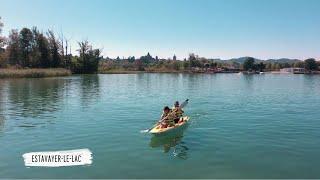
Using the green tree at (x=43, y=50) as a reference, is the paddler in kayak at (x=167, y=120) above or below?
below

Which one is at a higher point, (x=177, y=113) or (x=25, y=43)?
(x=25, y=43)

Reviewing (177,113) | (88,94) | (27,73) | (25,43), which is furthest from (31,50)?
(177,113)

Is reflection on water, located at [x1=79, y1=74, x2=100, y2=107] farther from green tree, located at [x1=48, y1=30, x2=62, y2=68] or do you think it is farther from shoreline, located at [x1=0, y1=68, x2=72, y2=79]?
green tree, located at [x1=48, y1=30, x2=62, y2=68]

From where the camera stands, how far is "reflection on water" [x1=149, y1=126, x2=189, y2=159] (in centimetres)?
1805

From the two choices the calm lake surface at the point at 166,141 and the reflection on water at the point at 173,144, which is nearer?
the calm lake surface at the point at 166,141

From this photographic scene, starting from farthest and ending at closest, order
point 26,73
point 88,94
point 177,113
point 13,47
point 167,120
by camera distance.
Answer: point 13,47, point 26,73, point 88,94, point 177,113, point 167,120

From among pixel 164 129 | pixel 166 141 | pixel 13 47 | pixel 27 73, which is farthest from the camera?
pixel 13 47

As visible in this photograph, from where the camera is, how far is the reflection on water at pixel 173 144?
59.2 ft

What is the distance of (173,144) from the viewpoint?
65.1 feet

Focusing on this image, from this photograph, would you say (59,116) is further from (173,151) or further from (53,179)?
(53,179)

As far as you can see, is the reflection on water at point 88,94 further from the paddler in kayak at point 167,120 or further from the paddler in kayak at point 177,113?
the paddler in kayak at point 167,120

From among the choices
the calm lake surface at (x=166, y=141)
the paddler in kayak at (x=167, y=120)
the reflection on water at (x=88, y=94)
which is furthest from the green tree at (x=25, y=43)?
the paddler in kayak at (x=167, y=120)

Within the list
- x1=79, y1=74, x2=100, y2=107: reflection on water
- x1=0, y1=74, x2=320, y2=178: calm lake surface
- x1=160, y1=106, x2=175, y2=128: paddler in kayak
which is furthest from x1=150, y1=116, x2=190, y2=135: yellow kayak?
x1=79, y1=74, x2=100, y2=107: reflection on water

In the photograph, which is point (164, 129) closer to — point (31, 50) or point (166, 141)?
point (166, 141)
